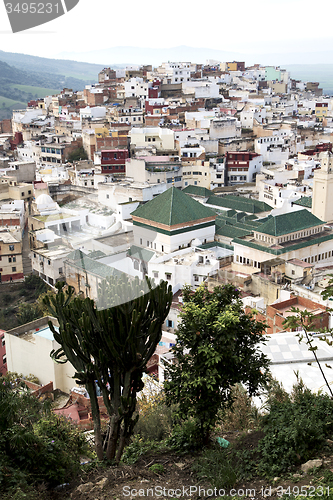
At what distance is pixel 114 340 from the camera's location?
260 centimetres

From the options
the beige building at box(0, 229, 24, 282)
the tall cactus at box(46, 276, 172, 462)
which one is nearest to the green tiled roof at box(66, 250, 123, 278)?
the tall cactus at box(46, 276, 172, 462)

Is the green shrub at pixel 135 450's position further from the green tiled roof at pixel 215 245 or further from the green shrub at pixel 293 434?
the green tiled roof at pixel 215 245

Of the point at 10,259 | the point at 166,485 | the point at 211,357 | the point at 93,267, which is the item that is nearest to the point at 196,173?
the point at 10,259

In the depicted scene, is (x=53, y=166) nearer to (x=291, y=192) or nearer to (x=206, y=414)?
(x=291, y=192)

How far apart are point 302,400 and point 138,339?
1146 millimetres

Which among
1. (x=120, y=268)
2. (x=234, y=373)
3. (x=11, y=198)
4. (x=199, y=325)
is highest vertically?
(x=120, y=268)

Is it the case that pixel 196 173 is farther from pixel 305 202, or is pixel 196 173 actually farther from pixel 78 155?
pixel 78 155

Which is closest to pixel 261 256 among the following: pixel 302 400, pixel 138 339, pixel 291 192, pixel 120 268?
pixel 291 192

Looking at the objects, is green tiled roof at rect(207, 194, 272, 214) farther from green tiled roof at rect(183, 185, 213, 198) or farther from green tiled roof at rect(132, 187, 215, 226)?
green tiled roof at rect(132, 187, 215, 226)

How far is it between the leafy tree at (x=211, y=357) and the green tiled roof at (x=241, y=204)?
9.49 meters

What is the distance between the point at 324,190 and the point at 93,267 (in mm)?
9623

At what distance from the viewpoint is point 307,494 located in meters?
2.22

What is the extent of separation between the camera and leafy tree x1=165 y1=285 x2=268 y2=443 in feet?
9.77

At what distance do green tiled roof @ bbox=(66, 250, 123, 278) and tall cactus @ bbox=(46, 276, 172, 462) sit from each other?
0.22 meters
